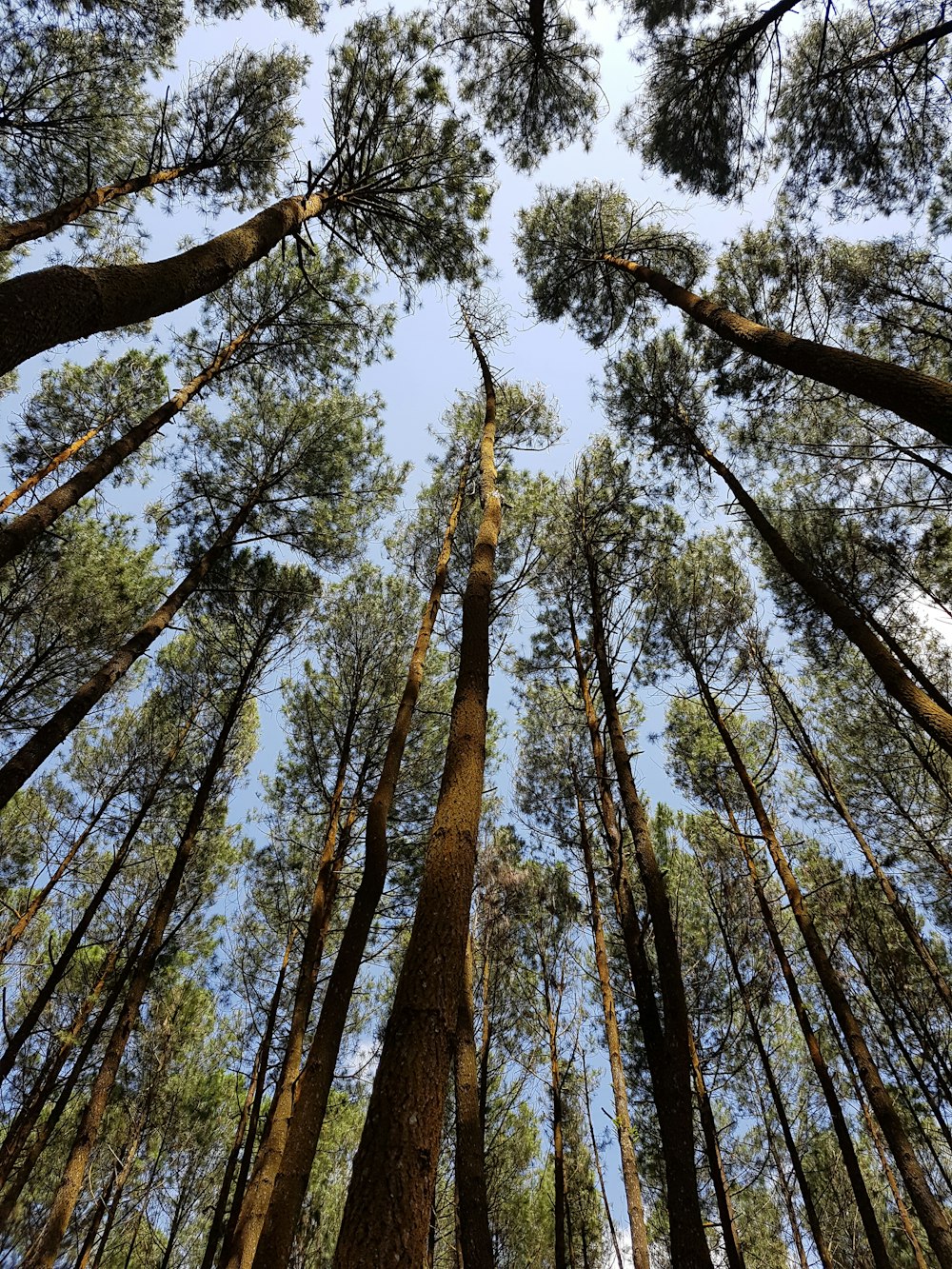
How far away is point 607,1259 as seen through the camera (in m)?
14.2

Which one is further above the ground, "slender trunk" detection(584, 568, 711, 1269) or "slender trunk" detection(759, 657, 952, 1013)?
"slender trunk" detection(759, 657, 952, 1013)

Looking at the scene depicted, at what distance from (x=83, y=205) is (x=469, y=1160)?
35.7 ft

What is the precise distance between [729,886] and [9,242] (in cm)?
1169

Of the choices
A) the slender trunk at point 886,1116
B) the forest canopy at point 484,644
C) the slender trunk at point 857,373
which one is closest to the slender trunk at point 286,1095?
the forest canopy at point 484,644

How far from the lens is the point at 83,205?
697cm

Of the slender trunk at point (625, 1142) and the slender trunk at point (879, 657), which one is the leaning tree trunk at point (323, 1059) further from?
the slender trunk at point (879, 657)

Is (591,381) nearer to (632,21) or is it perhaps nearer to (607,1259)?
(632,21)

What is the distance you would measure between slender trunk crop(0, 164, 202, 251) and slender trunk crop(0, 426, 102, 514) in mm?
2394

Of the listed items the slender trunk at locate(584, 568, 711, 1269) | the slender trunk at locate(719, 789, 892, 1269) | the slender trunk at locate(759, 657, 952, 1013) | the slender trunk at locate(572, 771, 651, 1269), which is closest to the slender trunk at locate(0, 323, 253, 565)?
the slender trunk at locate(584, 568, 711, 1269)

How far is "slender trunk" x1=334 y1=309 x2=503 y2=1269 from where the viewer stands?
164 cm

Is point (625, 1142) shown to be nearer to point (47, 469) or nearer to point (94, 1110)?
point (94, 1110)

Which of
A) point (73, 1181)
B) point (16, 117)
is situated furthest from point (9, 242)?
point (73, 1181)

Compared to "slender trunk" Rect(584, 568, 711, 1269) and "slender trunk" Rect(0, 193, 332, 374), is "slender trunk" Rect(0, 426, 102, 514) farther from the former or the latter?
"slender trunk" Rect(584, 568, 711, 1269)

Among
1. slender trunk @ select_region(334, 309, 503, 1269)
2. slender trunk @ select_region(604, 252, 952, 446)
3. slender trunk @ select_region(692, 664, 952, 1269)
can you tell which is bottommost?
slender trunk @ select_region(334, 309, 503, 1269)
